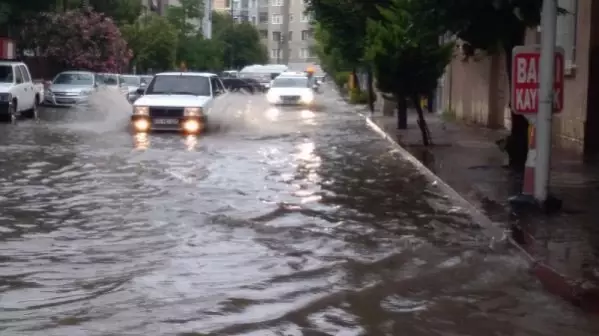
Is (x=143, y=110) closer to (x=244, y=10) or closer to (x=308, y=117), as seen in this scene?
(x=308, y=117)

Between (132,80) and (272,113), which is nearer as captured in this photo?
(272,113)

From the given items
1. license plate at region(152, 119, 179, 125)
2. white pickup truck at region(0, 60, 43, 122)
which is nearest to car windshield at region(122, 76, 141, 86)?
white pickup truck at region(0, 60, 43, 122)

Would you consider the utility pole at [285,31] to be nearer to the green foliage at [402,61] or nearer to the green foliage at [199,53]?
the green foliage at [199,53]

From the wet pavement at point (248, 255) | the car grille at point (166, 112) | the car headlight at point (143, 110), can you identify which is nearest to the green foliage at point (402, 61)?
the wet pavement at point (248, 255)

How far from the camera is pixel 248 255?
9.60 meters

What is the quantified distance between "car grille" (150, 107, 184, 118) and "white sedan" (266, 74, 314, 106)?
1904cm

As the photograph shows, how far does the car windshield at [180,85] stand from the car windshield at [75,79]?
1524 centimetres

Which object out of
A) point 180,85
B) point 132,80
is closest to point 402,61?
point 180,85

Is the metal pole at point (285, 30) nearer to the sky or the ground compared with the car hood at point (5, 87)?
nearer to the sky

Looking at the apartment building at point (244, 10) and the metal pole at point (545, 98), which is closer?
the metal pole at point (545, 98)

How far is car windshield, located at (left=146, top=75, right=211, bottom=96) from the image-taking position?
25141 mm

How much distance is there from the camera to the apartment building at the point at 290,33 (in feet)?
435

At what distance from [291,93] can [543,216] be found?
31488mm

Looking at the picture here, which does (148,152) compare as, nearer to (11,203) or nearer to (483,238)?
(11,203)
